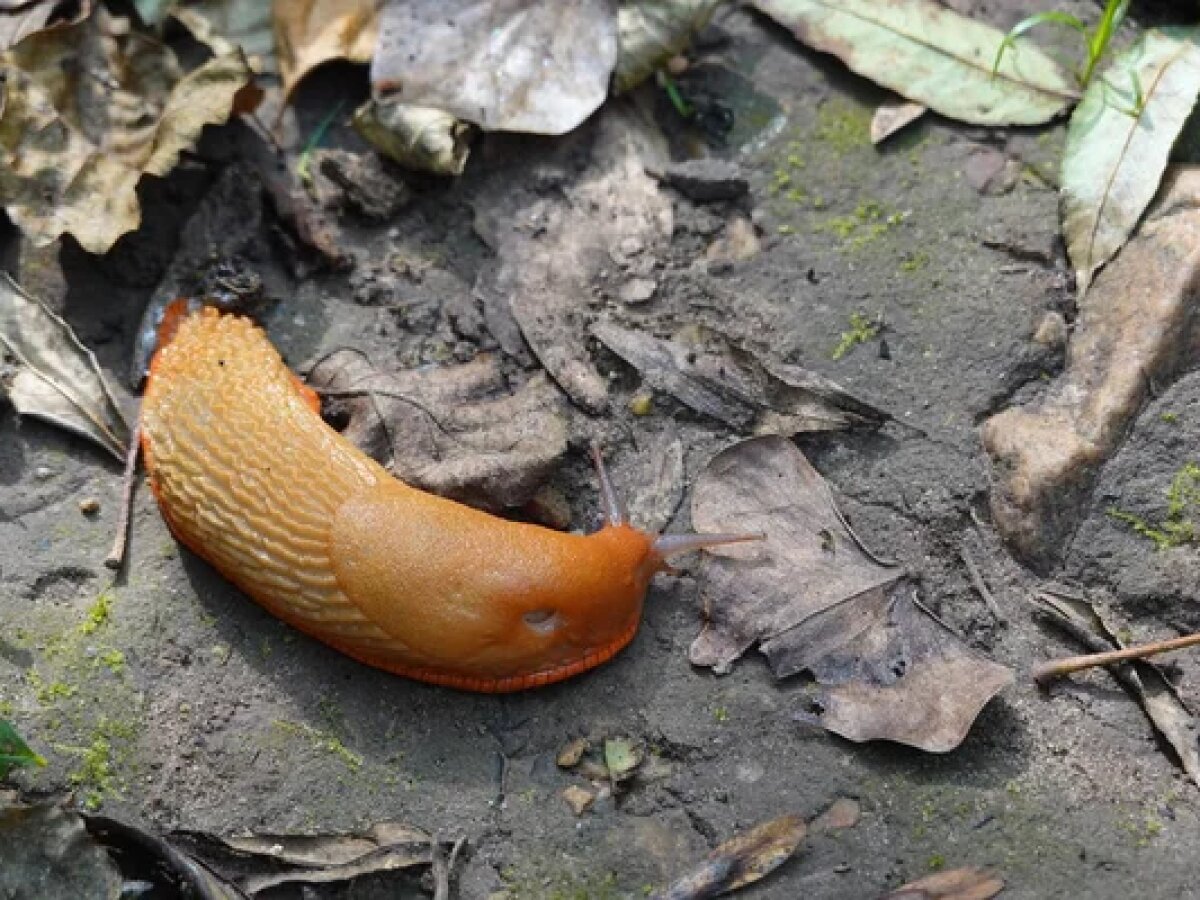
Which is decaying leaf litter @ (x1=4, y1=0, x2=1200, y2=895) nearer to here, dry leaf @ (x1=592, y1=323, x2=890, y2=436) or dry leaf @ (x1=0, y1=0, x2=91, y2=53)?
dry leaf @ (x1=592, y1=323, x2=890, y2=436)

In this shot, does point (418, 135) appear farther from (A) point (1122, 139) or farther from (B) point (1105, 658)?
(B) point (1105, 658)

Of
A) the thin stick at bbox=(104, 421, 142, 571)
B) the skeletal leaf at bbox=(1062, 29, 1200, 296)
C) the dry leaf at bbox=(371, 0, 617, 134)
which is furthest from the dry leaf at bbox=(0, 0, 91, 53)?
the skeletal leaf at bbox=(1062, 29, 1200, 296)

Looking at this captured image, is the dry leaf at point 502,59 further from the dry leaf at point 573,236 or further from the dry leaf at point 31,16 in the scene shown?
the dry leaf at point 31,16

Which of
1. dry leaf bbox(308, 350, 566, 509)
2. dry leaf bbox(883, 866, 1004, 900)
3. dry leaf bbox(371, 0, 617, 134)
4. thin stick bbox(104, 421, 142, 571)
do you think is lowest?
dry leaf bbox(883, 866, 1004, 900)

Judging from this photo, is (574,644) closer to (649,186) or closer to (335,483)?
(335,483)

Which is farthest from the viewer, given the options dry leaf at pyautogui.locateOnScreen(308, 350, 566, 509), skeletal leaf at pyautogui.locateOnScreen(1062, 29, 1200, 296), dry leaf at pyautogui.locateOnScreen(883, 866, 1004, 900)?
skeletal leaf at pyautogui.locateOnScreen(1062, 29, 1200, 296)

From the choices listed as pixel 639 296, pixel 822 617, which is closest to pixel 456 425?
pixel 639 296
